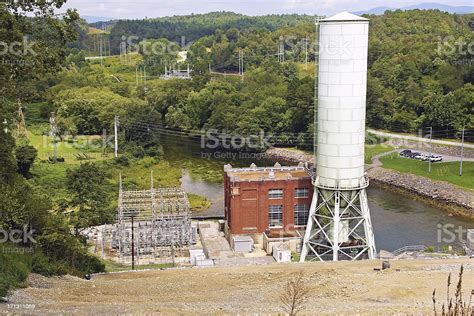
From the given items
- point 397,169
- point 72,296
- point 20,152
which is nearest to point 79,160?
point 20,152

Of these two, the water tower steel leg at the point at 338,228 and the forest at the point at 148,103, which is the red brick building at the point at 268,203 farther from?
the forest at the point at 148,103

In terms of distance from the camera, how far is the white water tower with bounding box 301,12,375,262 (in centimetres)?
2409

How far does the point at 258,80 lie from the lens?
7612cm

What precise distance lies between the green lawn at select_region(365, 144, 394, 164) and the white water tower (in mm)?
27344

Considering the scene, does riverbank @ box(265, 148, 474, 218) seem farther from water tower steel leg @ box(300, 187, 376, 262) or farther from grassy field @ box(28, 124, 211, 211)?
grassy field @ box(28, 124, 211, 211)

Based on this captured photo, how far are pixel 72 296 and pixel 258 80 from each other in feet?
205

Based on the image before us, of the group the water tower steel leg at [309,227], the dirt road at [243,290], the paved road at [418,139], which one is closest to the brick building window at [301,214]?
the water tower steel leg at [309,227]

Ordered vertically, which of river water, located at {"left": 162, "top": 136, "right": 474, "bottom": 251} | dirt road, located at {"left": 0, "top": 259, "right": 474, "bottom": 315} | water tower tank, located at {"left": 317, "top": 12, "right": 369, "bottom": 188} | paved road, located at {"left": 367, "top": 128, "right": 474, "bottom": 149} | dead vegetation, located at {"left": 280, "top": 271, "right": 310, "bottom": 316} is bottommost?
river water, located at {"left": 162, "top": 136, "right": 474, "bottom": 251}

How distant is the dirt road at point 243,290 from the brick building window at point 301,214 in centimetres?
832

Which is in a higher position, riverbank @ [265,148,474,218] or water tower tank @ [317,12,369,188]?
water tower tank @ [317,12,369,188]

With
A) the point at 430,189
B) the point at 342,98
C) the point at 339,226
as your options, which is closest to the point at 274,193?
the point at 339,226

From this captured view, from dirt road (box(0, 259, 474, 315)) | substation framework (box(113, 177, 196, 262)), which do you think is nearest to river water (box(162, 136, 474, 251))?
substation framework (box(113, 177, 196, 262))

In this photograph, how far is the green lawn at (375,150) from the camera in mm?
53969

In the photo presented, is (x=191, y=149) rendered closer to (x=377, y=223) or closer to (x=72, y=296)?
(x=377, y=223)
